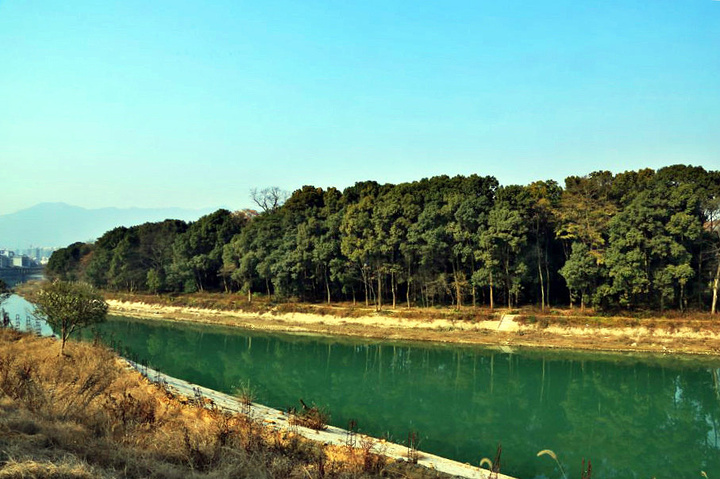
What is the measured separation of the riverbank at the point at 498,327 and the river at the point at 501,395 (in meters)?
1.55

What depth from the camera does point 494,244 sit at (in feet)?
115

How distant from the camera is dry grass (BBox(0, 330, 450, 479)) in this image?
303 inches

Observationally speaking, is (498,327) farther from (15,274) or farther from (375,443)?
(15,274)

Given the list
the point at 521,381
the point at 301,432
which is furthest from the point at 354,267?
the point at 301,432

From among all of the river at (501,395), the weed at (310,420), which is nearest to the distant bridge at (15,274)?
the river at (501,395)

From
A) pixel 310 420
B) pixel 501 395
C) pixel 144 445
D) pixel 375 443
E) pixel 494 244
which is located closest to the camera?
pixel 144 445

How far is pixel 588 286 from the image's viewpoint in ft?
112

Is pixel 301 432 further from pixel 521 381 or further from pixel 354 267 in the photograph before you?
pixel 354 267

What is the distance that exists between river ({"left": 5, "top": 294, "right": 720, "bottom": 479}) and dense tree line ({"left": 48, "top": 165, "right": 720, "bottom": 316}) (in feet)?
21.3

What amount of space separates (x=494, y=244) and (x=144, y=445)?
2974 centimetres

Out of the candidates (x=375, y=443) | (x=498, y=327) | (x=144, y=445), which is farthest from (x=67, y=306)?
(x=498, y=327)

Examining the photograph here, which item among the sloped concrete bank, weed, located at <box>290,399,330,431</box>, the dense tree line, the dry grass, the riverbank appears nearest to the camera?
the dry grass

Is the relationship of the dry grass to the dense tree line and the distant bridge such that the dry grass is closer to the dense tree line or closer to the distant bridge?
the dense tree line

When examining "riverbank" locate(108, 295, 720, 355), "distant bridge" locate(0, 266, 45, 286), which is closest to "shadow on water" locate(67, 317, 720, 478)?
"riverbank" locate(108, 295, 720, 355)
